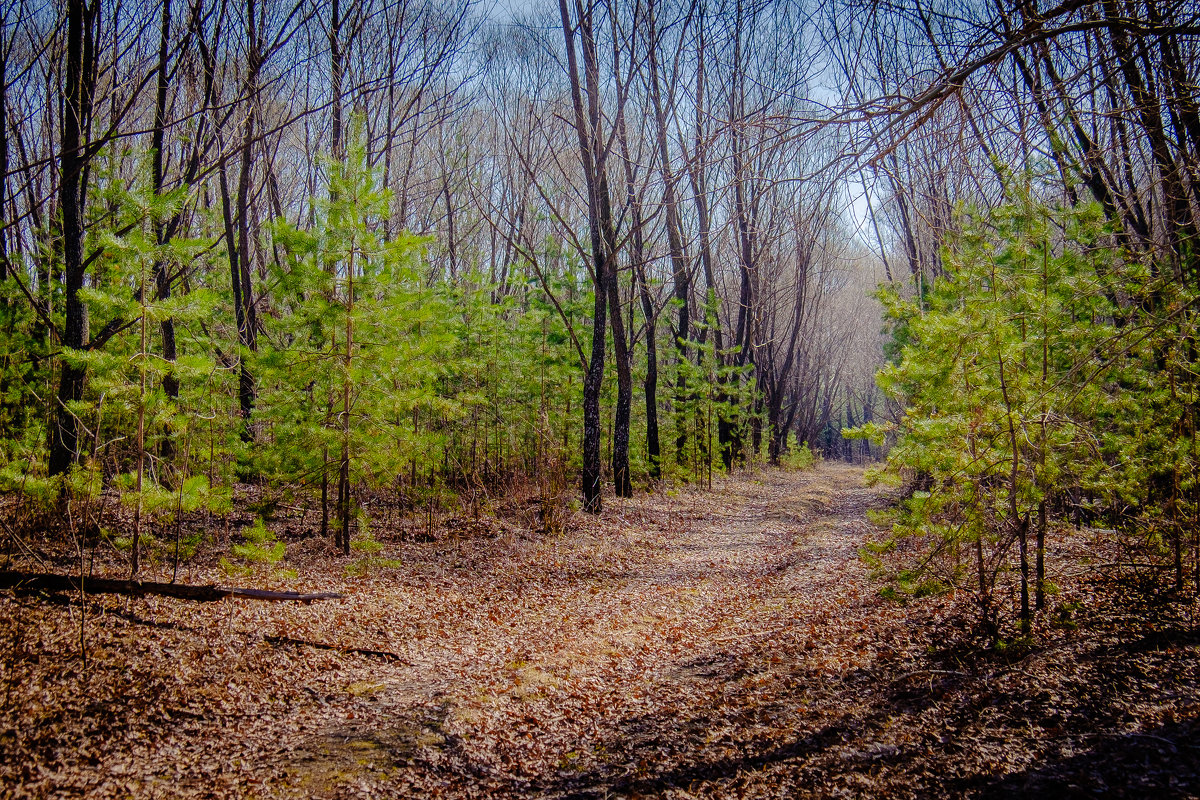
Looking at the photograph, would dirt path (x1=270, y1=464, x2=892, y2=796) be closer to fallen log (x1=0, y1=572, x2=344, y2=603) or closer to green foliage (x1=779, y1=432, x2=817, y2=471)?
fallen log (x1=0, y1=572, x2=344, y2=603)

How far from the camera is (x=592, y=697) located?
443 cm

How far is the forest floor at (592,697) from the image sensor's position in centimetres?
322

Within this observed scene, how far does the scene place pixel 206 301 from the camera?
5309 mm

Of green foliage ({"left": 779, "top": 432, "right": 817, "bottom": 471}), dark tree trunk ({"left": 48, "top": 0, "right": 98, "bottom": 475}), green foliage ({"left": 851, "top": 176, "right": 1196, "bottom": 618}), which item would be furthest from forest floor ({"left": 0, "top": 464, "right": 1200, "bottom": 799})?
green foliage ({"left": 779, "top": 432, "right": 817, "bottom": 471})

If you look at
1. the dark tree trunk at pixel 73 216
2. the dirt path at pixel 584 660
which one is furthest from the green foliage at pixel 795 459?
the dark tree trunk at pixel 73 216

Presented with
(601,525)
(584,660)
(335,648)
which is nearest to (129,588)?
(335,648)

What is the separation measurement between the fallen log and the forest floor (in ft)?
0.34

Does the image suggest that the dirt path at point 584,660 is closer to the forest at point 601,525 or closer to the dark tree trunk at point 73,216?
the forest at point 601,525

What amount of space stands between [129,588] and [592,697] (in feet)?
12.9

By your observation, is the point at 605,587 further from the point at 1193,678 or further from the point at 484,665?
the point at 1193,678

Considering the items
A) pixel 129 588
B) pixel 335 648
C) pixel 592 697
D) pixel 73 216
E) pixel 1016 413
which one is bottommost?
pixel 592 697

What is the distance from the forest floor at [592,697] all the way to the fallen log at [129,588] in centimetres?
10

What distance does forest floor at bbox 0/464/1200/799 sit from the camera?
3225mm

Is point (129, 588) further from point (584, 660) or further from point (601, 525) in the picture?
point (601, 525)
